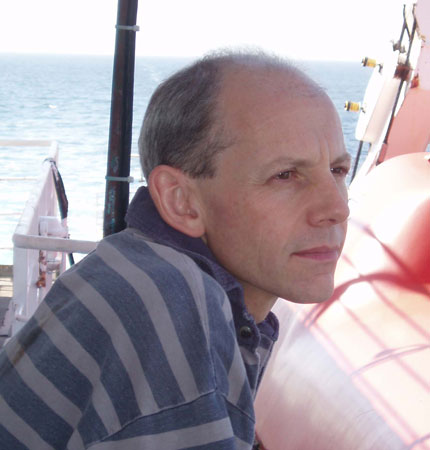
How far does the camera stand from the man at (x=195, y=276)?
71 centimetres

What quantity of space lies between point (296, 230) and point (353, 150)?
21.1 m

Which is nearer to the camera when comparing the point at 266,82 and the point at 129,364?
the point at 129,364

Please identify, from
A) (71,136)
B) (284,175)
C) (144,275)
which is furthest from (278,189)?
(71,136)

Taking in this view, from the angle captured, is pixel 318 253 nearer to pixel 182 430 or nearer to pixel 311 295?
pixel 311 295

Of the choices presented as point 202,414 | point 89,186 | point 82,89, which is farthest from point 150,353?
point 82,89

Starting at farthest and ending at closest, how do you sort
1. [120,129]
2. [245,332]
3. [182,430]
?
[120,129]
[245,332]
[182,430]

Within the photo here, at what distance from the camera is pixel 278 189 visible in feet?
A: 2.98

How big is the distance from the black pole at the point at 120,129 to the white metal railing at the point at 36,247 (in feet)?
0.58

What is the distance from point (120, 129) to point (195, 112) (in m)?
1.33

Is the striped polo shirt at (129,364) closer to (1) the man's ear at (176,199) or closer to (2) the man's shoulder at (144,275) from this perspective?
(2) the man's shoulder at (144,275)

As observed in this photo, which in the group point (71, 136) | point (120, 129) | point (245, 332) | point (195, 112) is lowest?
point (71, 136)

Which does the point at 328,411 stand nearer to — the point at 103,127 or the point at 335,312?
the point at 335,312

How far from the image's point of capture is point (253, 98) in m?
0.92

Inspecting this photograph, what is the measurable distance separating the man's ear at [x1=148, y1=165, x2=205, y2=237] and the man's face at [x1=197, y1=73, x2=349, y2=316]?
0.02 m
